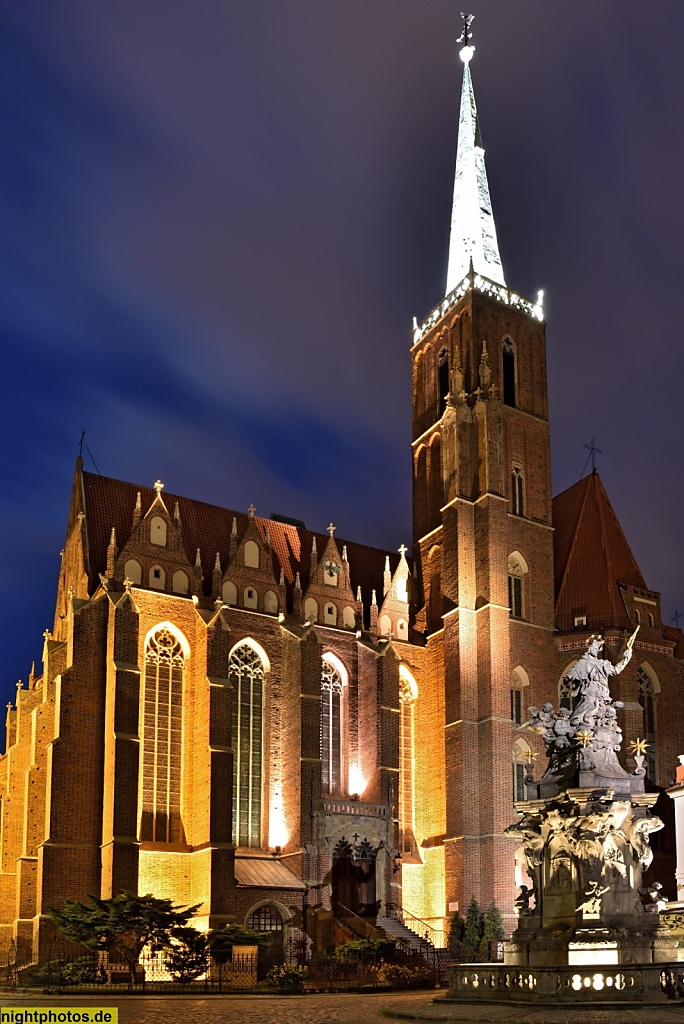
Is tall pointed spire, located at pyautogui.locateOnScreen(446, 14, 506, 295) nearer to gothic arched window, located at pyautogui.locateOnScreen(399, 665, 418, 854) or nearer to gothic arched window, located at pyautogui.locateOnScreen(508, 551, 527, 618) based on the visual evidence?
gothic arched window, located at pyautogui.locateOnScreen(508, 551, 527, 618)

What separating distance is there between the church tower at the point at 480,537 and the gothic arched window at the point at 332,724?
12.5ft

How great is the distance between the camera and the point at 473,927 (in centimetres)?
3888

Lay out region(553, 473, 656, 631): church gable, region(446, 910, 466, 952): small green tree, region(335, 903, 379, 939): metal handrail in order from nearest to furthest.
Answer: region(335, 903, 379, 939): metal handrail → region(446, 910, 466, 952): small green tree → region(553, 473, 656, 631): church gable

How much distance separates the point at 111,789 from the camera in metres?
35.7

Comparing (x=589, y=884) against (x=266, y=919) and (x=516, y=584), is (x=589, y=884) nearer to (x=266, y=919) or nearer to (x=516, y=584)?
(x=266, y=919)

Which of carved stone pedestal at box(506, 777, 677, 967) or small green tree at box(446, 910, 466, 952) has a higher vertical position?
carved stone pedestal at box(506, 777, 677, 967)

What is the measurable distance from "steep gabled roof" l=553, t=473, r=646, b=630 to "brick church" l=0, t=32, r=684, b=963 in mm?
105

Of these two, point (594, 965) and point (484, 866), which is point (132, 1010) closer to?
point (594, 965)

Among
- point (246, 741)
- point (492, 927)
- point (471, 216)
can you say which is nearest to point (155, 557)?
point (246, 741)

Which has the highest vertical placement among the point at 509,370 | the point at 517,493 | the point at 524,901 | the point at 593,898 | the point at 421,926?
the point at 509,370

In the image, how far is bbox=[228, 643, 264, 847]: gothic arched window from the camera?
131 feet

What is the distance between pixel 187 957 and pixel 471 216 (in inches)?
1416

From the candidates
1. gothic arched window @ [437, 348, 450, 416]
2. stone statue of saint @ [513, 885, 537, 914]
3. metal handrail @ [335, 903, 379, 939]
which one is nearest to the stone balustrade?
stone statue of saint @ [513, 885, 537, 914]

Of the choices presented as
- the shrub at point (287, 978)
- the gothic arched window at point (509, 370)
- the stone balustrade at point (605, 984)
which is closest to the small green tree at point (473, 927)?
the shrub at point (287, 978)
